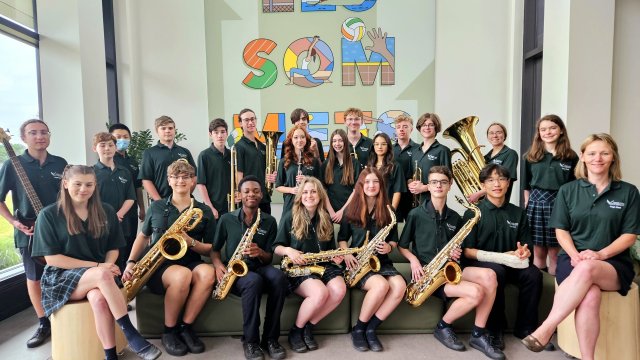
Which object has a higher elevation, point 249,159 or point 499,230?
point 249,159

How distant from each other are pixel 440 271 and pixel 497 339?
65 cm

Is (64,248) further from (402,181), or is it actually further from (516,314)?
(516,314)

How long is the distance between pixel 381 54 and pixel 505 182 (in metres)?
3.55

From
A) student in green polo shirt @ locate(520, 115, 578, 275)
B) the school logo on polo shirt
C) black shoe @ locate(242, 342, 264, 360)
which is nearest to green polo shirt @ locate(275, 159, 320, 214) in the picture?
black shoe @ locate(242, 342, 264, 360)

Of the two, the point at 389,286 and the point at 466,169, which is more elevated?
the point at 466,169

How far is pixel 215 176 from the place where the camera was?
13.4 ft

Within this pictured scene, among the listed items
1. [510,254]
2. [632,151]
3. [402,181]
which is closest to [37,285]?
[402,181]

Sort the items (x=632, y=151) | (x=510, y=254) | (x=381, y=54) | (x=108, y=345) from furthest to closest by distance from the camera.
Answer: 1. (x=381, y=54)
2. (x=632, y=151)
3. (x=510, y=254)
4. (x=108, y=345)

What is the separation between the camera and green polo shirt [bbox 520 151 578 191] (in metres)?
3.36

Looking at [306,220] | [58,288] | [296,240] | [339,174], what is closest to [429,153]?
[339,174]

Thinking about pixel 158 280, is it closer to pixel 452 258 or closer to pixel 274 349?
pixel 274 349

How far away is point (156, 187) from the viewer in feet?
13.3

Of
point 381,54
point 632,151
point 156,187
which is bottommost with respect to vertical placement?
point 156,187

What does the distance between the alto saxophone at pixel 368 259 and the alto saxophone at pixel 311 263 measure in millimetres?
69
